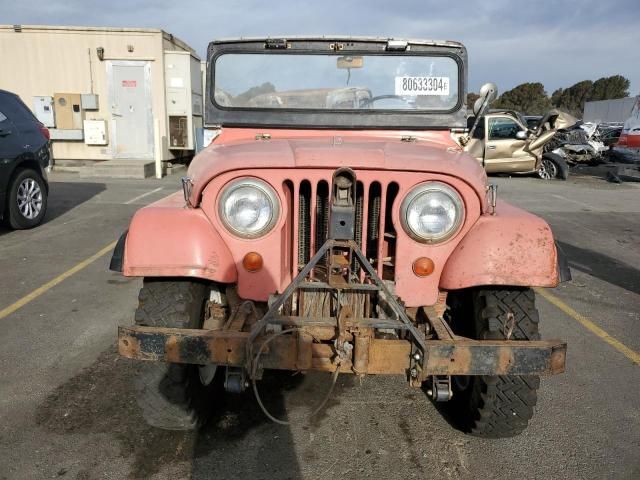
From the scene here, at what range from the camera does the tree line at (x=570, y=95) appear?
48384 mm

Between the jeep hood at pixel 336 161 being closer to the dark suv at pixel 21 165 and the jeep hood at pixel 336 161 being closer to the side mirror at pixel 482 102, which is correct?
the side mirror at pixel 482 102

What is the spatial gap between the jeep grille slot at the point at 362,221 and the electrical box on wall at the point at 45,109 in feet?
Result: 46.4

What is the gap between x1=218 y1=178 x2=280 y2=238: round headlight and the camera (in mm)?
2570

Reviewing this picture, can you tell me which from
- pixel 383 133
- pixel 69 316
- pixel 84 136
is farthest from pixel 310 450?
pixel 84 136

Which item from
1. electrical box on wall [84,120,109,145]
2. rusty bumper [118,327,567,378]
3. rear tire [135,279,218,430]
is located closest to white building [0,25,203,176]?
electrical box on wall [84,120,109,145]

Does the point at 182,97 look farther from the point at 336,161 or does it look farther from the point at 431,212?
the point at 431,212

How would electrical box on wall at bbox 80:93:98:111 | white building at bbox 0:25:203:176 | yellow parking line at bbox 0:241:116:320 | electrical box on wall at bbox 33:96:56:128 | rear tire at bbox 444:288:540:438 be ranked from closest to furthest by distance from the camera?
1. rear tire at bbox 444:288:540:438
2. yellow parking line at bbox 0:241:116:320
3. white building at bbox 0:25:203:176
4. electrical box on wall at bbox 80:93:98:111
5. electrical box on wall at bbox 33:96:56:128

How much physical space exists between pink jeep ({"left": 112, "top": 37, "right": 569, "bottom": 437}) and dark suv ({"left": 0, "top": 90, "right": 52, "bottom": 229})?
553 cm

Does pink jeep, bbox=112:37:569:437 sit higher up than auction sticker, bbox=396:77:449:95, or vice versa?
auction sticker, bbox=396:77:449:95

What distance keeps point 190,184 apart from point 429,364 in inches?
59.5

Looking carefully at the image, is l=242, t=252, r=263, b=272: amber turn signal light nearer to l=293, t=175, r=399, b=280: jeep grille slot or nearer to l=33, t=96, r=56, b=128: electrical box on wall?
l=293, t=175, r=399, b=280: jeep grille slot

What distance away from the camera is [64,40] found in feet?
46.1

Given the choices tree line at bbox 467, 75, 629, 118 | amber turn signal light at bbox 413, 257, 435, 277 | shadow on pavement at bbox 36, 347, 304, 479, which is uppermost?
tree line at bbox 467, 75, 629, 118

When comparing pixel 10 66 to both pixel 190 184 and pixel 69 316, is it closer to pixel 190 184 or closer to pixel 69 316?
pixel 69 316
